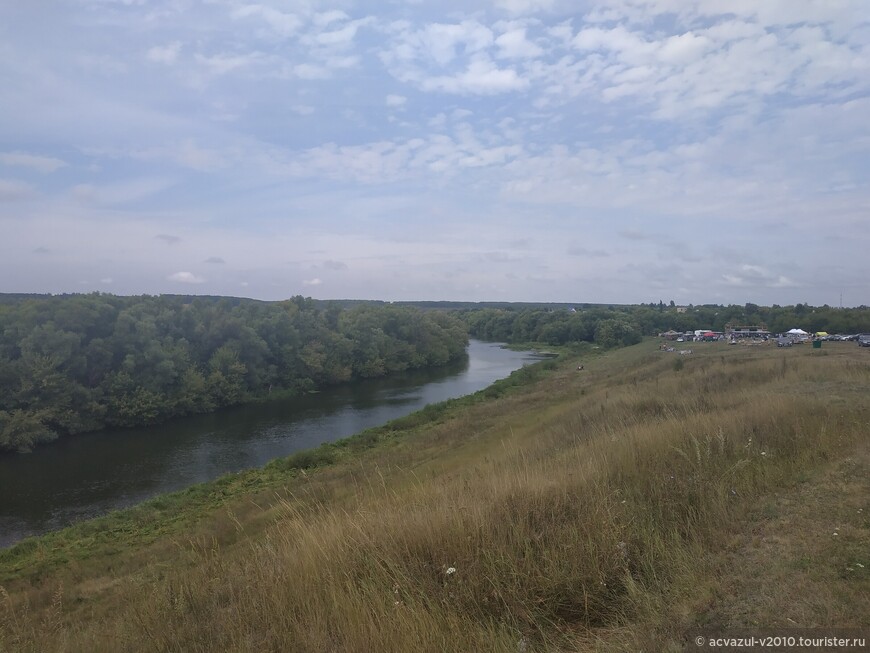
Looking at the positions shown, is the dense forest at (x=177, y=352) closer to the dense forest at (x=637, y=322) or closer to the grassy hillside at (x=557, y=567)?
the dense forest at (x=637, y=322)

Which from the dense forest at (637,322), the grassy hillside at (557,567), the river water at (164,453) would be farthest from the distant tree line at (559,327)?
the grassy hillside at (557,567)

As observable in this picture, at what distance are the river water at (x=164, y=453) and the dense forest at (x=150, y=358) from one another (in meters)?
1.52

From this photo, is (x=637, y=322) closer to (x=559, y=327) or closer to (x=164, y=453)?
(x=559, y=327)

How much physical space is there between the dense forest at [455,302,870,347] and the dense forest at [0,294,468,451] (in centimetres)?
4867

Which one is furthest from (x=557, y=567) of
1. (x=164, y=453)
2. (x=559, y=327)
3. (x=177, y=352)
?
(x=559, y=327)

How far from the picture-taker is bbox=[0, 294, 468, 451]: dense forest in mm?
32469

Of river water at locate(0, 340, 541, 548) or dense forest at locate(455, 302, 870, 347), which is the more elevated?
dense forest at locate(455, 302, 870, 347)

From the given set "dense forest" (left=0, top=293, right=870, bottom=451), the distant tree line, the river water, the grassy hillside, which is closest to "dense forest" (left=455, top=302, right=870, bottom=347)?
the distant tree line

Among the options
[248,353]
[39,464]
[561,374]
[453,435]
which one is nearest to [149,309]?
[248,353]

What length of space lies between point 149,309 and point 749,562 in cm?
4951

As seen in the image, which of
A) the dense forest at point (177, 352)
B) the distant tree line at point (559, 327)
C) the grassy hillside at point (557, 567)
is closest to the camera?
the grassy hillside at point (557, 567)

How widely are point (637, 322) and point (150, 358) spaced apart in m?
86.0

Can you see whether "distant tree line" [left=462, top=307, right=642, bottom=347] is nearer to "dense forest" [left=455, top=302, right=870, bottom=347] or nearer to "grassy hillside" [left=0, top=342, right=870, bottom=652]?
"dense forest" [left=455, top=302, right=870, bottom=347]

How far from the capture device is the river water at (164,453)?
2097 centimetres
